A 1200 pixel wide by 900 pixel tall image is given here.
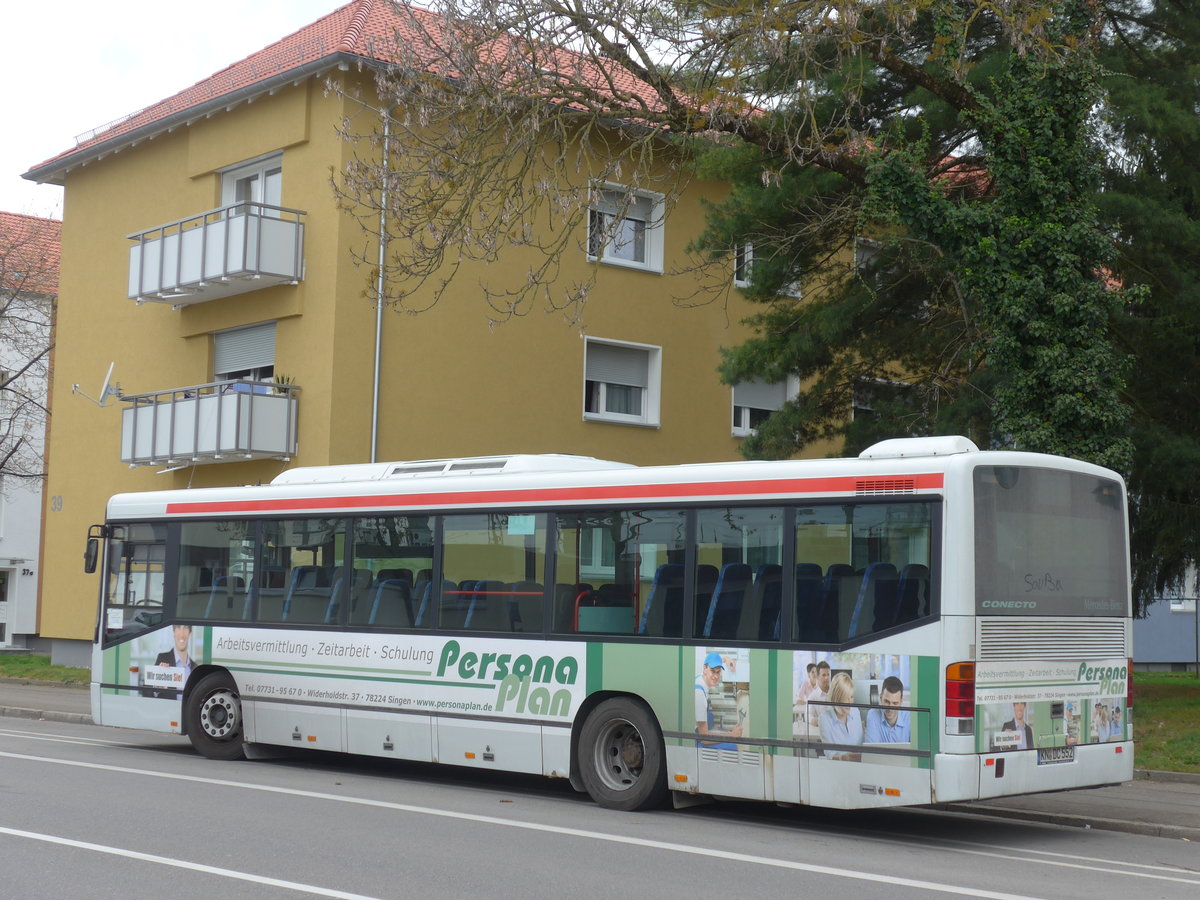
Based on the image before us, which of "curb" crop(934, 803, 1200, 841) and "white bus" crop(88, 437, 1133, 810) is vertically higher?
"white bus" crop(88, 437, 1133, 810)

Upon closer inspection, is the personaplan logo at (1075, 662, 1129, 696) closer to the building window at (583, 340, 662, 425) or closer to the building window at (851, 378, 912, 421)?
the building window at (851, 378, 912, 421)

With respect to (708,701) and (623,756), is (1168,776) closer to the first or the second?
(708,701)

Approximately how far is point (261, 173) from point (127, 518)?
13111mm

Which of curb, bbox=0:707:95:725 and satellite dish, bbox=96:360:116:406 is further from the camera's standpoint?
satellite dish, bbox=96:360:116:406

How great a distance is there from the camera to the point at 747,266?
22.0 metres

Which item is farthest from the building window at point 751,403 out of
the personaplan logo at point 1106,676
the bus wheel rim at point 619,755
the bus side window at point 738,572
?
the personaplan logo at point 1106,676

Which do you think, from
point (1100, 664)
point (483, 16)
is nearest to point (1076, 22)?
point (483, 16)

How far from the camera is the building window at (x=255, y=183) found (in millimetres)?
27438

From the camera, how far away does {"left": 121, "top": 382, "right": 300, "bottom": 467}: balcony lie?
25.8 m

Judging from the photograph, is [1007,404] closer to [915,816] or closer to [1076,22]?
[1076,22]

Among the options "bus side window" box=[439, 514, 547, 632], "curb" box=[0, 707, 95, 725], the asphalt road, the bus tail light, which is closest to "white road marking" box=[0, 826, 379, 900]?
the asphalt road

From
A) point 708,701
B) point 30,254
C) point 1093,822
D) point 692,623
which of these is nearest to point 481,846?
point 708,701

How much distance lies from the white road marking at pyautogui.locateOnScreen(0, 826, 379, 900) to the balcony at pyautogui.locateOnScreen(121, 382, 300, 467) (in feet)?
53.7

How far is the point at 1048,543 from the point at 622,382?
62.6ft
